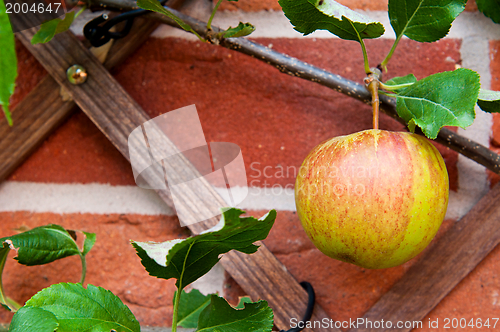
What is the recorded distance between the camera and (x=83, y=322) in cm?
26

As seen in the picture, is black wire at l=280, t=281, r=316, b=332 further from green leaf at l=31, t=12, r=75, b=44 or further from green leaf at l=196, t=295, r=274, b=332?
green leaf at l=31, t=12, r=75, b=44

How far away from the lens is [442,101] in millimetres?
299

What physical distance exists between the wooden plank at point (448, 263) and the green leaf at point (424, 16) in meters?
0.20

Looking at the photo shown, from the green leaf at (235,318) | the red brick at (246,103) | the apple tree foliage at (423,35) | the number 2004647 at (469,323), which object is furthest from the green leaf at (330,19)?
the number 2004647 at (469,323)

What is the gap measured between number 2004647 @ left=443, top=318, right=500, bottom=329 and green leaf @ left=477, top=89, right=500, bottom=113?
9.8 inches

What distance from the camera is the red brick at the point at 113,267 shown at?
0.46 metres

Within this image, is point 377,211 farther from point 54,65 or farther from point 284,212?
point 54,65

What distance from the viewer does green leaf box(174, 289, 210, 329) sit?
15.3 inches

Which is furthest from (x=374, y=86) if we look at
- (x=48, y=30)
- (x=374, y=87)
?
(x=48, y=30)

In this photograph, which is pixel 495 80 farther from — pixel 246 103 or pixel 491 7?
pixel 246 103

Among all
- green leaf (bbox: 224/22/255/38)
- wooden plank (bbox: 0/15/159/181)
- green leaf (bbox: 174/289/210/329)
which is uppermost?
wooden plank (bbox: 0/15/159/181)

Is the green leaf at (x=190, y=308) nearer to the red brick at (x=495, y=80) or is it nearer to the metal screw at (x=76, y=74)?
the metal screw at (x=76, y=74)

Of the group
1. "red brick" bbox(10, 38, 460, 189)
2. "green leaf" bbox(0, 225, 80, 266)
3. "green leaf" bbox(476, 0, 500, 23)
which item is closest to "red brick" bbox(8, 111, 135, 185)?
"red brick" bbox(10, 38, 460, 189)

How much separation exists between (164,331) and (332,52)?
37cm
